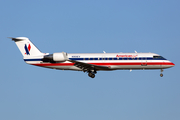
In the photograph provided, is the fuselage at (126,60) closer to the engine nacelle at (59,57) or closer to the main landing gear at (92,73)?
Result: the main landing gear at (92,73)

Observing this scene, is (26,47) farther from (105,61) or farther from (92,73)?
(105,61)

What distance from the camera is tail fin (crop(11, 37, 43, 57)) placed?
4641 centimetres

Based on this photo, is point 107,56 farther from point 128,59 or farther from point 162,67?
point 162,67

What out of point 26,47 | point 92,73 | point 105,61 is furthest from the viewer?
point 26,47

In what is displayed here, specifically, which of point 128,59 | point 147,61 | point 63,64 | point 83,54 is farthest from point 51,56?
point 147,61

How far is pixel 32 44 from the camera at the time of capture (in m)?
47.3

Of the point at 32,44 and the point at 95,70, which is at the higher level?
the point at 32,44

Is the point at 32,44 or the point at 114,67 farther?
the point at 32,44

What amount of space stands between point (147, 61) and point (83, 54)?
1043 centimetres

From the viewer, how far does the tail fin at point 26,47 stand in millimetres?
46406

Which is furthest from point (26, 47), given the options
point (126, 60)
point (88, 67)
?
point (126, 60)

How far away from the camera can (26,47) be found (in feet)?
153

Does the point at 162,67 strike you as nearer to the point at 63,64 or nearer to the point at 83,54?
the point at 83,54

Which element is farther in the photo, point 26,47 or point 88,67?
point 26,47
